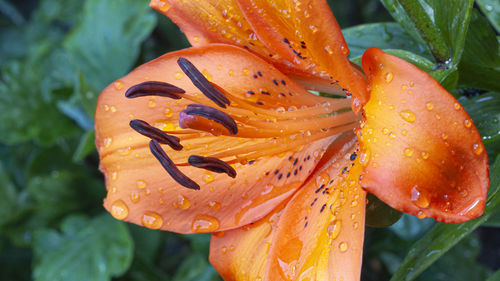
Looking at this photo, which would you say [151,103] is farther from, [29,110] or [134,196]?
[29,110]

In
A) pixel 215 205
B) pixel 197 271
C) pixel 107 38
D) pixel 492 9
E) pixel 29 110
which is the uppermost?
pixel 492 9

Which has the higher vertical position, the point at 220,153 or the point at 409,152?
the point at 409,152

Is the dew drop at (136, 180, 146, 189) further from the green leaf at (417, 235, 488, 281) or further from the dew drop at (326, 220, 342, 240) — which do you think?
the green leaf at (417, 235, 488, 281)

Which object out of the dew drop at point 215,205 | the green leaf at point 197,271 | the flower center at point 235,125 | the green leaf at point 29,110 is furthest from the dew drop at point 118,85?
the green leaf at point 29,110

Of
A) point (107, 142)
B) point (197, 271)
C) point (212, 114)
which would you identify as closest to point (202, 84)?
point (212, 114)

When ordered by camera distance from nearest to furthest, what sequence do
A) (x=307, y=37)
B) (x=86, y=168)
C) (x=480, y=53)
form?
(x=307, y=37) < (x=480, y=53) < (x=86, y=168)

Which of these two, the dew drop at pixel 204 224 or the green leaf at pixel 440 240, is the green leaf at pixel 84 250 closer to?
the dew drop at pixel 204 224

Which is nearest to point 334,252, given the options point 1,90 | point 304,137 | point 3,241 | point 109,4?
point 304,137

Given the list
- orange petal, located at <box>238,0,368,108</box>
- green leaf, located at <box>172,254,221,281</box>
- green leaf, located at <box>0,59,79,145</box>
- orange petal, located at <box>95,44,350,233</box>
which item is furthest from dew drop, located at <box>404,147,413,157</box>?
green leaf, located at <box>0,59,79,145</box>

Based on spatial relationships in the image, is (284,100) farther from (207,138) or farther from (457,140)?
(457,140)
